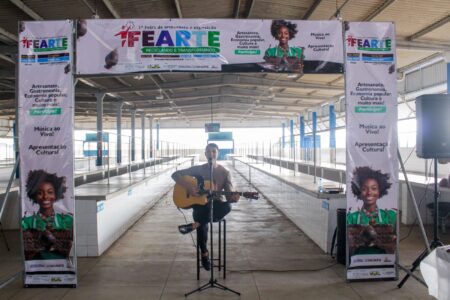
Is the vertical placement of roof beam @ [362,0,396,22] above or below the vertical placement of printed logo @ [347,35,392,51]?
above

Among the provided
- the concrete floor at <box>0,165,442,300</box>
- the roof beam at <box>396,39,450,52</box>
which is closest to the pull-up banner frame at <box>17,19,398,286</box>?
the concrete floor at <box>0,165,442,300</box>

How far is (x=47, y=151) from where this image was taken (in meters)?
3.98

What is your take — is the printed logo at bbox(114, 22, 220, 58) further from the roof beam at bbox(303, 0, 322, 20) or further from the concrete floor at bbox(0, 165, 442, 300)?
the roof beam at bbox(303, 0, 322, 20)

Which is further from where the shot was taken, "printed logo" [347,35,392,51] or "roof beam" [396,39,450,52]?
"roof beam" [396,39,450,52]

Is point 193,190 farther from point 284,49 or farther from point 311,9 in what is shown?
point 311,9

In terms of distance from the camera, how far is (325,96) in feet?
70.2

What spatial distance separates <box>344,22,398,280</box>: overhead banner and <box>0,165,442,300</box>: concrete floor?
32 centimetres

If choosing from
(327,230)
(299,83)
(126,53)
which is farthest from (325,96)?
(126,53)

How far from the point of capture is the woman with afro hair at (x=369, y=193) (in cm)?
411

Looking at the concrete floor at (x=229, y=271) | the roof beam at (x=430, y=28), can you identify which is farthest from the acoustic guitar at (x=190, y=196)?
the roof beam at (x=430, y=28)

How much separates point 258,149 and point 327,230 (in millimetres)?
12389

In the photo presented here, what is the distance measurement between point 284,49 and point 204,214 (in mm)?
1900

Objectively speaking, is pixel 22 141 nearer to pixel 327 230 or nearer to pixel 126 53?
pixel 126 53

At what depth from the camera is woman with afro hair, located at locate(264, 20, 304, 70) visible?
4.12 meters
